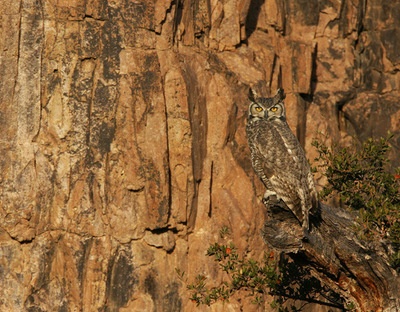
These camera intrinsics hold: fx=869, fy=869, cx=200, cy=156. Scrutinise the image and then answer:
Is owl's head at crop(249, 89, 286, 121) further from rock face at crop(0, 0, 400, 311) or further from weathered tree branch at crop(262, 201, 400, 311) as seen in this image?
rock face at crop(0, 0, 400, 311)

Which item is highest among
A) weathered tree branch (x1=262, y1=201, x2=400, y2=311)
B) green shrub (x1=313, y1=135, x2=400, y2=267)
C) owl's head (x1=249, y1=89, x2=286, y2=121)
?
owl's head (x1=249, y1=89, x2=286, y2=121)

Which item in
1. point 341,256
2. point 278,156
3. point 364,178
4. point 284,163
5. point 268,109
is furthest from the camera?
point 268,109

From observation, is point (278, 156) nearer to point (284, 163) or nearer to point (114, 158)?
point (284, 163)

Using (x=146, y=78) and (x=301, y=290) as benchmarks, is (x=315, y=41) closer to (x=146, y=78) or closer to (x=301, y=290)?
(x=146, y=78)

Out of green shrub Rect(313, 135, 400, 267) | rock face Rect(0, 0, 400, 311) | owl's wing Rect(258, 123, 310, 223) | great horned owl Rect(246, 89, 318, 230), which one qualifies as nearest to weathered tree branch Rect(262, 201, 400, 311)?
great horned owl Rect(246, 89, 318, 230)

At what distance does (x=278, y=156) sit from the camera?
10.6 m

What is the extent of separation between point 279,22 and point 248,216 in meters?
4.66

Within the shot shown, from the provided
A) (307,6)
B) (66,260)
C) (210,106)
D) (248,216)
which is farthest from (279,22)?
(66,260)

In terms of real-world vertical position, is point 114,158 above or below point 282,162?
below

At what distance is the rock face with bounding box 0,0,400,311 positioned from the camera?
15.5m

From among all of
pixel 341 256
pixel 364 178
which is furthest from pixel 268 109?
pixel 341 256

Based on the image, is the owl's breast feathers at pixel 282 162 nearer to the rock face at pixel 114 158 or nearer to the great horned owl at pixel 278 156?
the great horned owl at pixel 278 156

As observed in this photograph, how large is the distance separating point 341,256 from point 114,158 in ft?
23.0

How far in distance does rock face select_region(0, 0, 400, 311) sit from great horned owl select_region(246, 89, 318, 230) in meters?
4.67
